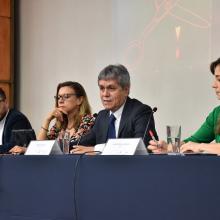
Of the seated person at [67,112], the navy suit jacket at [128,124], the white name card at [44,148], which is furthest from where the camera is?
the seated person at [67,112]

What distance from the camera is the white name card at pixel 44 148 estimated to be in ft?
7.27

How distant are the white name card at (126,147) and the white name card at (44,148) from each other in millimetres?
328

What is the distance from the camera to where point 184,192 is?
65.8 inches

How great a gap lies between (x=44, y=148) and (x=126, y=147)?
48 centimetres

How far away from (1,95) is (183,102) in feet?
4.29

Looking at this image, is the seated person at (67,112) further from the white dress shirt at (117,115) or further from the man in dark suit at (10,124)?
the white dress shirt at (117,115)

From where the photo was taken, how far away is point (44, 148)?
2.25 meters

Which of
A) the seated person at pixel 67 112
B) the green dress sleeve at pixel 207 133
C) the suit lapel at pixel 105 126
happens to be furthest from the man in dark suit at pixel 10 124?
the green dress sleeve at pixel 207 133

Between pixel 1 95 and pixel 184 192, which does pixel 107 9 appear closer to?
pixel 1 95

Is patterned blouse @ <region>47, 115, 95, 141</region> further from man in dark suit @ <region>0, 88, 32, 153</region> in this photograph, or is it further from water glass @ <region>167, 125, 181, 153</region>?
water glass @ <region>167, 125, 181, 153</region>

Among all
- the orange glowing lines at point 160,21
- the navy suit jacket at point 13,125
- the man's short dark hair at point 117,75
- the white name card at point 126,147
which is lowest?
the navy suit jacket at point 13,125

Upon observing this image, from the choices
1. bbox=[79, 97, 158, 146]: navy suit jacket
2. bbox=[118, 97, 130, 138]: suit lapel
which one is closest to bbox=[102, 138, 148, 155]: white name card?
bbox=[79, 97, 158, 146]: navy suit jacket

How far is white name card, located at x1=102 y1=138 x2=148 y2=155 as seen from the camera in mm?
1872

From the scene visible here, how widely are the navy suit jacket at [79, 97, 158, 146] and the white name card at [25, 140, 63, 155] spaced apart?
640 millimetres
